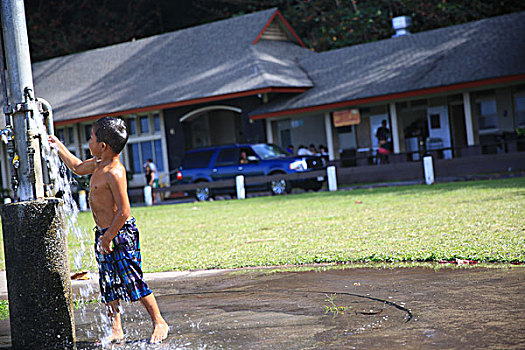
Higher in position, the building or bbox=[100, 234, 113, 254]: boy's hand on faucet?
the building

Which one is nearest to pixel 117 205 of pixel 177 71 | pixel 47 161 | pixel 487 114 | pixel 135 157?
pixel 47 161

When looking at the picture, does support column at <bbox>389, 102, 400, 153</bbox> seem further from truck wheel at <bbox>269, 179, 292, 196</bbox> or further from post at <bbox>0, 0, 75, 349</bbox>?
post at <bbox>0, 0, 75, 349</bbox>

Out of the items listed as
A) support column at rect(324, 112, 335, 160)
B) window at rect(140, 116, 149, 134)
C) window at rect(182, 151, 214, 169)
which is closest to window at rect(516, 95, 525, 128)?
support column at rect(324, 112, 335, 160)

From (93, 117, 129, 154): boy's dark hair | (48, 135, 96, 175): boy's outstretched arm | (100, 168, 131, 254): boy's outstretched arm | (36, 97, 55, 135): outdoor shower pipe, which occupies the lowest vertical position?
(100, 168, 131, 254): boy's outstretched arm

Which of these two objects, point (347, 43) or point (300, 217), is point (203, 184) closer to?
point (300, 217)

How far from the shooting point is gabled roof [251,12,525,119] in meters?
24.9

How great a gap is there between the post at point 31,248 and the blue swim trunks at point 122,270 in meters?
0.32

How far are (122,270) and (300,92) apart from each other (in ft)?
81.1

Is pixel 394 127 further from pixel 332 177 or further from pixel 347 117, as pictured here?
pixel 332 177

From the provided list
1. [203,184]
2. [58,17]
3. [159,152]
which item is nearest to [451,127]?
[203,184]

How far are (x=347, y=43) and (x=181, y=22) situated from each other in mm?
16605

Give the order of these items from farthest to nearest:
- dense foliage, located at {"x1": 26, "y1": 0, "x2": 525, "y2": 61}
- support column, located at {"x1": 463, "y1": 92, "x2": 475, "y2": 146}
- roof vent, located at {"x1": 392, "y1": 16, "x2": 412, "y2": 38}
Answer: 1. dense foliage, located at {"x1": 26, "y1": 0, "x2": 525, "y2": 61}
2. roof vent, located at {"x1": 392, "y1": 16, "x2": 412, "y2": 38}
3. support column, located at {"x1": 463, "y1": 92, "x2": 475, "y2": 146}

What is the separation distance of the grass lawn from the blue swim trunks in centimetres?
343

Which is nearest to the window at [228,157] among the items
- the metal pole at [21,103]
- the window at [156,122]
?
the window at [156,122]
